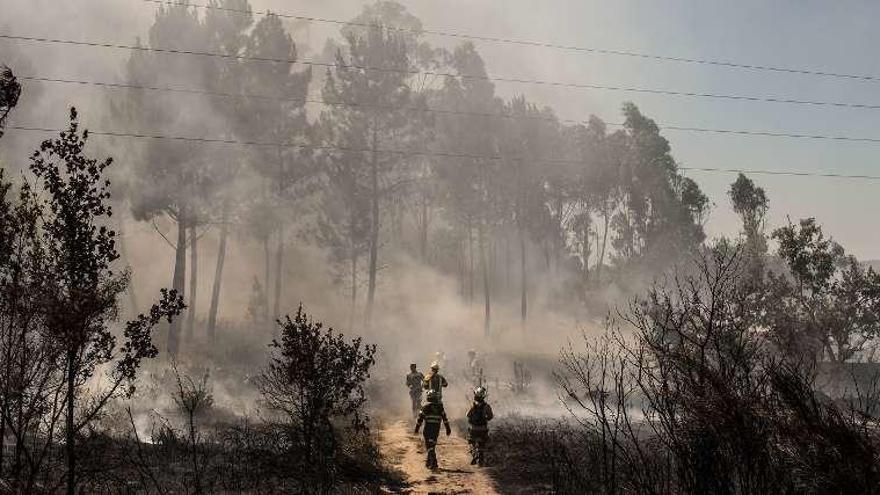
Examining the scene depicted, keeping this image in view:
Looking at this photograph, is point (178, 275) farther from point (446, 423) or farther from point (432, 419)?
point (446, 423)

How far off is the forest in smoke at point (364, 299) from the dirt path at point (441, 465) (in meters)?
0.40

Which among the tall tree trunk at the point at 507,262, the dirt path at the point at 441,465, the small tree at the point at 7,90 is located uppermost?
the tall tree trunk at the point at 507,262

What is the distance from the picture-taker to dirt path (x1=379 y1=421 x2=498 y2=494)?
10555 millimetres

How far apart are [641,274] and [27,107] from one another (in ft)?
129

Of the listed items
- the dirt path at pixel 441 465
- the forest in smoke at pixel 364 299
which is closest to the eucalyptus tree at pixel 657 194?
the forest in smoke at pixel 364 299

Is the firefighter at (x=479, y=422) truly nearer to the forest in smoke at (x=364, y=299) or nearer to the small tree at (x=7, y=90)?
the forest in smoke at (x=364, y=299)

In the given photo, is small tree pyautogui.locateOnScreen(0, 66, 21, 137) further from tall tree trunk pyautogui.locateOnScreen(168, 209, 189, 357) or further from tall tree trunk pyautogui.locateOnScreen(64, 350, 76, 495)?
tall tree trunk pyautogui.locateOnScreen(168, 209, 189, 357)

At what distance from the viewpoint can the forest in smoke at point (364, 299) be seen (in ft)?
21.6

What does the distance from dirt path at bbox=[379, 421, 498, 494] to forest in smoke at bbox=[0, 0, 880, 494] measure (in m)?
0.40

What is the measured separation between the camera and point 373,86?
33.5 metres

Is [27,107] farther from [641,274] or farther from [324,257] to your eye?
[641,274]

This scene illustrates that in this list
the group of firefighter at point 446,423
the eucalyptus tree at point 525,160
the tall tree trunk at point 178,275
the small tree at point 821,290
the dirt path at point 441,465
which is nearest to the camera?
the dirt path at point 441,465

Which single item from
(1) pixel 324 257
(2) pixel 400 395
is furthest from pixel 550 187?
(2) pixel 400 395

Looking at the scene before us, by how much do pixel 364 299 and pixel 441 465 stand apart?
117ft
